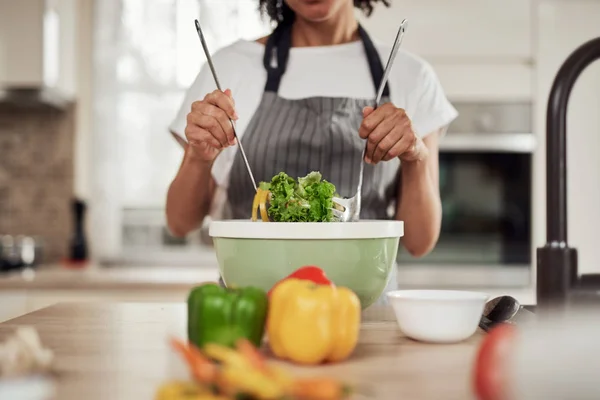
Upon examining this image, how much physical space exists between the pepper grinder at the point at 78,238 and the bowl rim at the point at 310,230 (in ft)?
6.57

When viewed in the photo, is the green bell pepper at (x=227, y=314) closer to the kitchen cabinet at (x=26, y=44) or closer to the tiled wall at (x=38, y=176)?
the kitchen cabinet at (x=26, y=44)

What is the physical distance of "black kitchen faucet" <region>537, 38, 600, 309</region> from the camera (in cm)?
86

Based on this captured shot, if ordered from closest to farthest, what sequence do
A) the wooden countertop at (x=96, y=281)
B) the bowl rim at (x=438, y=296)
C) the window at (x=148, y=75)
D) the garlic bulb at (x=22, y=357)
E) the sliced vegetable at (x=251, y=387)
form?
the sliced vegetable at (x=251, y=387) < the garlic bulb at (x=22, y=357) < the bowl rim at (x=438, y=296) < the wooden countertop at (x=96, y=281) < the window at (x=148, y=75)

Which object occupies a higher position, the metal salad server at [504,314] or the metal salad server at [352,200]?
the metal salad server at [352,200]

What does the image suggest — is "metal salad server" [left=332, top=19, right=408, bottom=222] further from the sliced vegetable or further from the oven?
the oven

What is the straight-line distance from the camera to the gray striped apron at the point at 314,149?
1549 millimetres

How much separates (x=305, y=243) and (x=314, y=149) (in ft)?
1.82

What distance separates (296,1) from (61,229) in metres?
1.98

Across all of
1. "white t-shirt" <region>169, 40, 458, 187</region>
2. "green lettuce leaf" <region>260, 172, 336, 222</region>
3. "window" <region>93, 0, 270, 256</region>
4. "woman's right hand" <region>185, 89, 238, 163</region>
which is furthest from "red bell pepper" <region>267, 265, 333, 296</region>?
"window" <region>93, 0, 270, 256</region>

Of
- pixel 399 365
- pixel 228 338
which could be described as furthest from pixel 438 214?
pixel 228 338

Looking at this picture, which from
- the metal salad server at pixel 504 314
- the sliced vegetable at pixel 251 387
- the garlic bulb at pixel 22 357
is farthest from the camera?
the metal salad server at pixel 504 314

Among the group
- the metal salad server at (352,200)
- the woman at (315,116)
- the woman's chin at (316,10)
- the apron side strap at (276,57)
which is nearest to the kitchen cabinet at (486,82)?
the woman at (315,116)

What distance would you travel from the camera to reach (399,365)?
32.5 inches

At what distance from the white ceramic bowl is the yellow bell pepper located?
0.13 m
